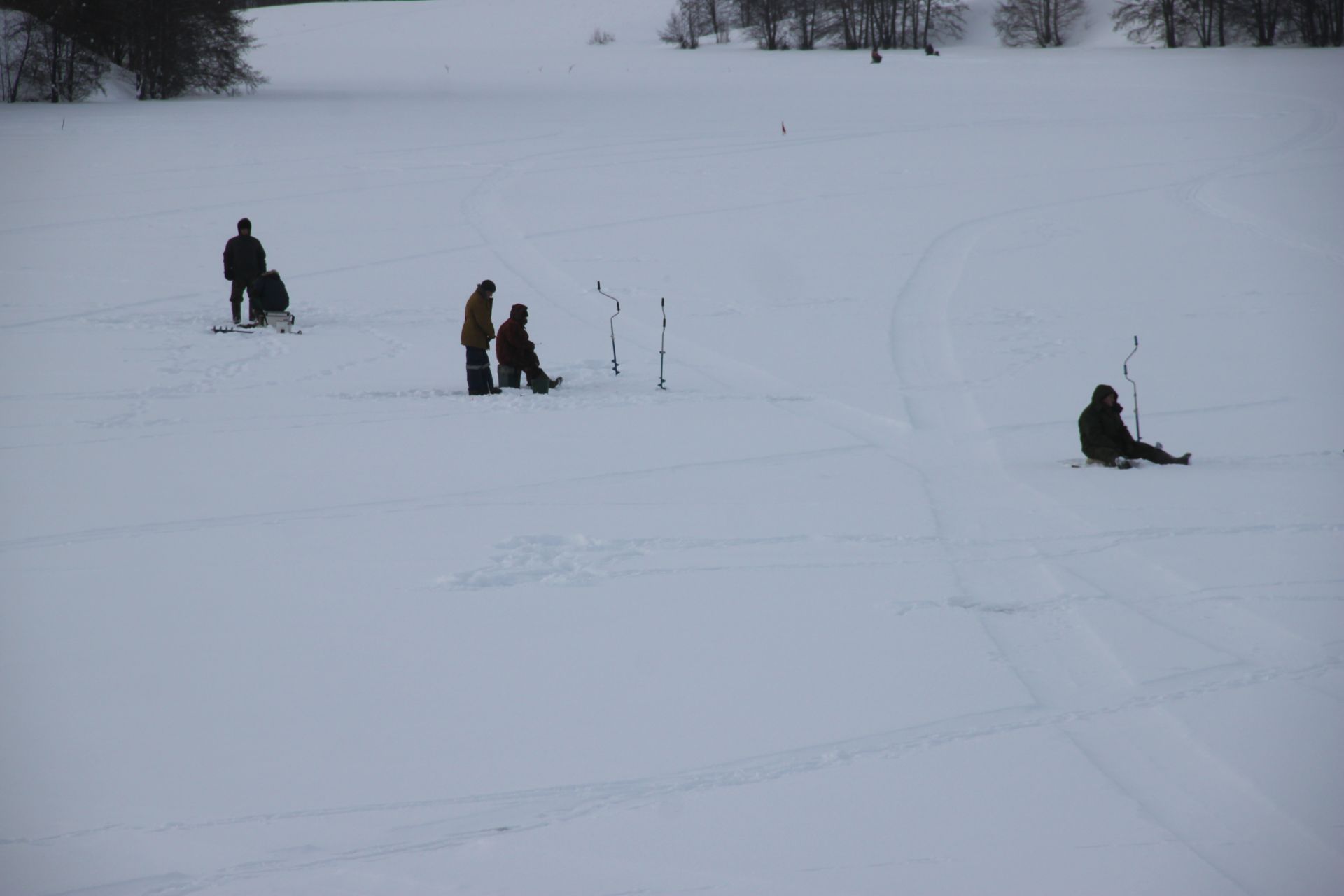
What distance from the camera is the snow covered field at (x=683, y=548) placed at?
14.8ft

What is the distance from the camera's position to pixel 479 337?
36.9 feet

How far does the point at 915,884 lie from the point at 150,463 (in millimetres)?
7401

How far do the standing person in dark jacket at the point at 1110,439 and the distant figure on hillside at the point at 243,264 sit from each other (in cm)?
962

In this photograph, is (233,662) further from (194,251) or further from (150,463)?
(194,251)

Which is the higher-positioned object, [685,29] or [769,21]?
[685,29]

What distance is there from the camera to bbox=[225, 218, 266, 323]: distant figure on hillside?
536 inches

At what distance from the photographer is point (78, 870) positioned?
13.9 feet

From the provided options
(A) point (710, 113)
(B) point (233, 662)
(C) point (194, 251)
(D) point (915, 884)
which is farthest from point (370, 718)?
(A) point (710, 113)

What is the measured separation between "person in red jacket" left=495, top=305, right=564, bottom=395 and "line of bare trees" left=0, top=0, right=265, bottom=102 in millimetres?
24174

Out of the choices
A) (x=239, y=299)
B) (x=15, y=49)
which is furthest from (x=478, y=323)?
(x=15, y=49)

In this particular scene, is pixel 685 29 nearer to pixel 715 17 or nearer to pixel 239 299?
pixel 715 17

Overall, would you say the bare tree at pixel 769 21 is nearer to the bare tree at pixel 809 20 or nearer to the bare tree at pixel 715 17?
the bare tree at pixel 809 20

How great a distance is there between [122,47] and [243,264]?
23.4m

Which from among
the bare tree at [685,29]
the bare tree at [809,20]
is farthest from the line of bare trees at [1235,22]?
the bare tree at [685,29]
